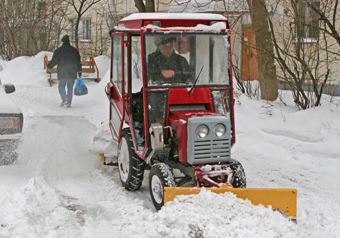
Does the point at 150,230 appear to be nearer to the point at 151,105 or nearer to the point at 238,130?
the point at 151,105

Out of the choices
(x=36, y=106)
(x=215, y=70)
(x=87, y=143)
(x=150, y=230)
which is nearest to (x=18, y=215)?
(x=150, y=230)

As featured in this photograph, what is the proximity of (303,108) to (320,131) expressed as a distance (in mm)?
1558

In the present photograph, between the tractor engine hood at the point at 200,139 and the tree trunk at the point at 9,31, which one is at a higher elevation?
the tree trunk at the point at 9,31

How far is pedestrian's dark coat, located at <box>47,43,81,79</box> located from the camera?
12023 mm

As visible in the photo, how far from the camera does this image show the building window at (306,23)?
30.3 ft

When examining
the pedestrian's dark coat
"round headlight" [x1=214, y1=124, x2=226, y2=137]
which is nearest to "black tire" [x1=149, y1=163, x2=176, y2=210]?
"round headlight" [x1=214, y1=124, x2=226, y2=137]

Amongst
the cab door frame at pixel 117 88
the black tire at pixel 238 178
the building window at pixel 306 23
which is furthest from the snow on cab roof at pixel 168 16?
the building window at pixel 306 23

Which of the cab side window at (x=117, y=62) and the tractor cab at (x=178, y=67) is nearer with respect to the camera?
the tractor cab at (x=178, y=67)

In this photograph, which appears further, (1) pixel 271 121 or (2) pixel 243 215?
(1) pixel 271 121

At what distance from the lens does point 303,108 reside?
31.9 feet

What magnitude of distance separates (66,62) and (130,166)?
7265mm

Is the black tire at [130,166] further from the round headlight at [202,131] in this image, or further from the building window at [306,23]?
the building window at [306,23]

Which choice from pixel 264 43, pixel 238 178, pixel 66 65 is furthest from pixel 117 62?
pixel 66 65

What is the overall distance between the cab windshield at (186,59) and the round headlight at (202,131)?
2.13ft
